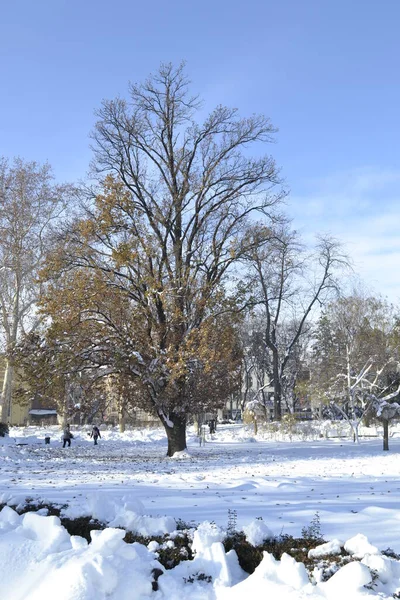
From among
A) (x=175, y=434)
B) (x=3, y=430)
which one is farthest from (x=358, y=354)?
(x=3, y=430)

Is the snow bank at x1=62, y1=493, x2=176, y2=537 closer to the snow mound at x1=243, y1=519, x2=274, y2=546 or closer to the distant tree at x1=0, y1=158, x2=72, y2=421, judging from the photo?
the snow mound at x1=243, y1=519, x2=274, y2=546

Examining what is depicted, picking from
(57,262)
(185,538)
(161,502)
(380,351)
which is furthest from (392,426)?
(185,538)

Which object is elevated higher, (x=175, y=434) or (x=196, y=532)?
(x=196, y=532)

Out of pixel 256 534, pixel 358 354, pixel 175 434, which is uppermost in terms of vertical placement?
pixel 358 354

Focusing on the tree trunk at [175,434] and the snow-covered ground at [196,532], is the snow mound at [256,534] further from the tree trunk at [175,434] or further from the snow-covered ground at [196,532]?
the tree trunk at [175,434]

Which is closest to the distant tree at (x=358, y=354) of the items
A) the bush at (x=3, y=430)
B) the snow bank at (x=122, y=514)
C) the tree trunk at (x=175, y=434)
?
the tree trunk at (x=175, y=434)

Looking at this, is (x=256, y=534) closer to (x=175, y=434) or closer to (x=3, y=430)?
(x=175, y=434)

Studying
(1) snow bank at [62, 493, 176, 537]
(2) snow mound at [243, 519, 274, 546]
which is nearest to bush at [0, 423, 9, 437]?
(1) snow bank at [62, 493, 176, 537]

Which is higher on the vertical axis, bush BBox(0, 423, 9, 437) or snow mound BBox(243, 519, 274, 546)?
snow mound BBox(243, 519, 274, 546)

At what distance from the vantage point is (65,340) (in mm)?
22812

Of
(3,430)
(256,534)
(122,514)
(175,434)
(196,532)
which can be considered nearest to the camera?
(196,532)

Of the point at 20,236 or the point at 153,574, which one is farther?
the point at 20,236

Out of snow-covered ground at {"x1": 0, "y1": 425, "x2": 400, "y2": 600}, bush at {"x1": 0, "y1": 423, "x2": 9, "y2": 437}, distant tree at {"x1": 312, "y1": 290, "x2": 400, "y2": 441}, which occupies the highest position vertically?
distant tree at {"x1": 312, "y1": 290, "x2": 400, "y2": 441}

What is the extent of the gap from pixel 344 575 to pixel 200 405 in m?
19.5
